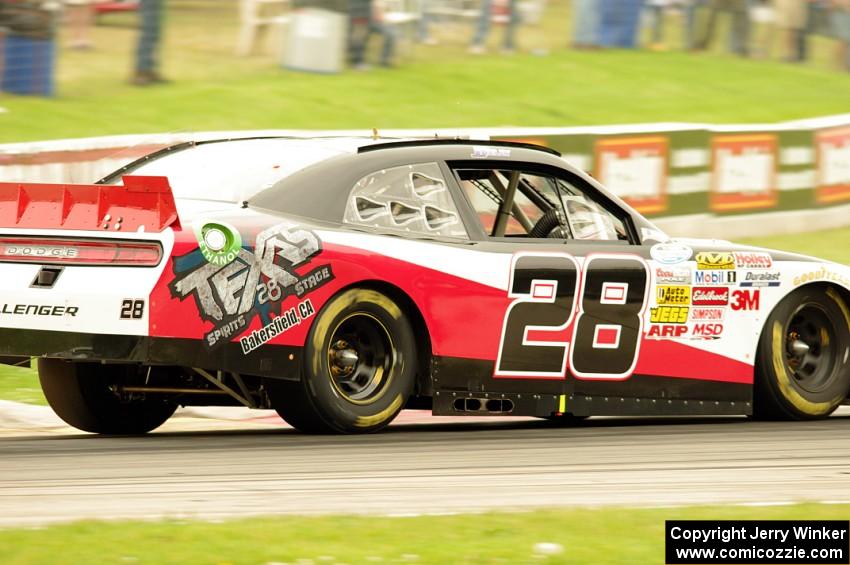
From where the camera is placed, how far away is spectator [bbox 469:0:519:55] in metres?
23.3

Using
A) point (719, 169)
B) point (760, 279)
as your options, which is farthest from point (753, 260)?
point (719, 169)

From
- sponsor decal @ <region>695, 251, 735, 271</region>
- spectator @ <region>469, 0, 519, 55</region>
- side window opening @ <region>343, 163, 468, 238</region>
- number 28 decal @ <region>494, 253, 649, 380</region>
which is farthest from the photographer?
spectator @ <region>469, 0, 519, 55</region>

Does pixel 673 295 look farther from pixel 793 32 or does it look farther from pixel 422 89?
pixel 793 32

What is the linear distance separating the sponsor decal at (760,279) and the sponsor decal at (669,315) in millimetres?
435

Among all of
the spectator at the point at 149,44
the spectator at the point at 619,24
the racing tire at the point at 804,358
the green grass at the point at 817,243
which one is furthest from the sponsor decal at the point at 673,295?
the spectator at the point at 619,24

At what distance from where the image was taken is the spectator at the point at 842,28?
2652cm

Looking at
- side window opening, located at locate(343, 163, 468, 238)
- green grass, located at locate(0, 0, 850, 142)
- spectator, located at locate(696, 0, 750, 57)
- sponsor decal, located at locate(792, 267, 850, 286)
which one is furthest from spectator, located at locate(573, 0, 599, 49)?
side window opening, located at locate(343, 163, 468, 238)

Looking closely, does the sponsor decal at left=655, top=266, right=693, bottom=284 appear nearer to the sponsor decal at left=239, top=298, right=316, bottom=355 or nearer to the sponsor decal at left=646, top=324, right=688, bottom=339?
the sponsor decal at left=646, top=324, right=688, bottom=339

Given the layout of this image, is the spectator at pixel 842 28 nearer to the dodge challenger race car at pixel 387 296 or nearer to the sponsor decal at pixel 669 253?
the dodge challenger race car at pixel 387 296

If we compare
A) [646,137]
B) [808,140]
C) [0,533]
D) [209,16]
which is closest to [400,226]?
[0,533]

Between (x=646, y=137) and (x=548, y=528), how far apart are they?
11861 mm

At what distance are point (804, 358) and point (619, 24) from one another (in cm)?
1636

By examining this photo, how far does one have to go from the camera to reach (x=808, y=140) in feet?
62.3

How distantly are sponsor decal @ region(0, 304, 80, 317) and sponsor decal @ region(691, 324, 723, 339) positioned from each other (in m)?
3.42
